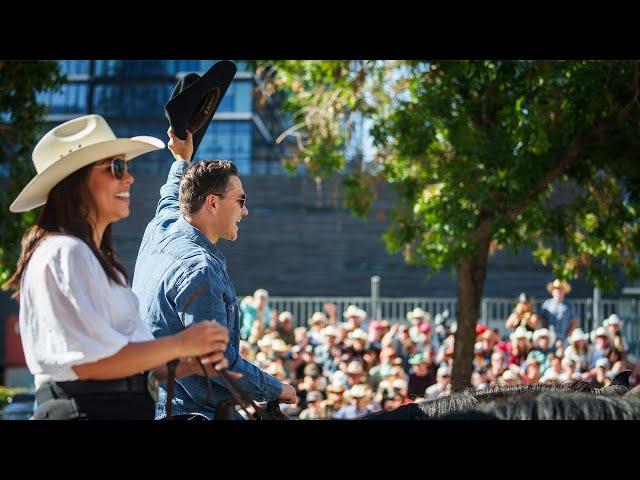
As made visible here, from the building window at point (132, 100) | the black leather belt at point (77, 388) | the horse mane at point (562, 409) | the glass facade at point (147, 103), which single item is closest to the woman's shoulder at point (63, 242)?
the black leather belt at point (77, 388)

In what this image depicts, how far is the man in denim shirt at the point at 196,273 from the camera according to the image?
3.43 metres

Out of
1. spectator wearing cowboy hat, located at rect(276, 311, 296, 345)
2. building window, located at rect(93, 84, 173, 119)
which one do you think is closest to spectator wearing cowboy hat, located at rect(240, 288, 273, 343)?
spectator wearing cowboy hat, located at rect(276, 311, 296, 345)

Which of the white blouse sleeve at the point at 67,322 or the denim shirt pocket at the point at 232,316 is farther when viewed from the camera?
the denim shirt pocket at the point at 232,316

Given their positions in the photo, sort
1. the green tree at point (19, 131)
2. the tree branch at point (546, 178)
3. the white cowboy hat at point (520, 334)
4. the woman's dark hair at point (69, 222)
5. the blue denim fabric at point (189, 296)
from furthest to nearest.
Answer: the white cowboy hat at point (520, 334) → the tree branch at point (546, 178) → the green tree at point (19, 131) → the blue denim fabric at point (189, 296) → the woman's dark hair at point (69, 222)

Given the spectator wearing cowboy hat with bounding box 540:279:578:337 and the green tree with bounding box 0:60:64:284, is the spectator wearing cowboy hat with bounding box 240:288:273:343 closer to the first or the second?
the spectator wearing cowboy hat with bounding box 540:279:578:337

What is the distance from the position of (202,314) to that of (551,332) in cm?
1049

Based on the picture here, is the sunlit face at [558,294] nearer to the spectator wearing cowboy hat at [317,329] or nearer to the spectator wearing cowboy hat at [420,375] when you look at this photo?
the spectator wearing cowboy hat at [420,375]

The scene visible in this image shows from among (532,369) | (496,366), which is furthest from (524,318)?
(532,369)

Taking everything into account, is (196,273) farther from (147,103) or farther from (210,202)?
(147,103)

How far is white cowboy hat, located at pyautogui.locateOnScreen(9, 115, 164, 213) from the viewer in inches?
101

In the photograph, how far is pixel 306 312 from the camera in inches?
666

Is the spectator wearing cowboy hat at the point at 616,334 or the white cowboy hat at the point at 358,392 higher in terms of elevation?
the spectator wearing cowboy hat at the point at 616,334
